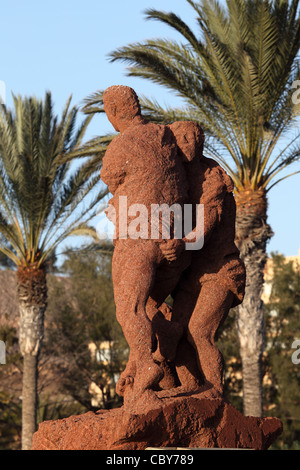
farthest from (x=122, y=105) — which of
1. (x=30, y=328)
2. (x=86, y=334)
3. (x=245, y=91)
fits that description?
(x=86, y=334)

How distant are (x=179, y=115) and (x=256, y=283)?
10.1 ft

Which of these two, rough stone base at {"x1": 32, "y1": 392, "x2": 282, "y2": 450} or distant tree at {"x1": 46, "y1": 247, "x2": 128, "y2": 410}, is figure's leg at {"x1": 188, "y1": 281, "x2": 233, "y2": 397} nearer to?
rough stone base at {"x1": 32, "y1": 392, "x2": 282, "y2": 450}

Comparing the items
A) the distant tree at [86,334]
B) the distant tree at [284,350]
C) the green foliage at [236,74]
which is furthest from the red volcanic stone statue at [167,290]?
the distant tree at [284,350]

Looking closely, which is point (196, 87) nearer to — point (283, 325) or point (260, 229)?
point (260, 229)

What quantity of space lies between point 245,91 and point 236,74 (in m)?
0.43

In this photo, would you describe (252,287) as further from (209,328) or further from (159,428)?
(159,428)

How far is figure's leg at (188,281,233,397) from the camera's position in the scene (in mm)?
5668

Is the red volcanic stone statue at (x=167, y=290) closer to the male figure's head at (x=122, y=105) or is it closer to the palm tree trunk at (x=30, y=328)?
the male figure's head at (x=122, y=105)

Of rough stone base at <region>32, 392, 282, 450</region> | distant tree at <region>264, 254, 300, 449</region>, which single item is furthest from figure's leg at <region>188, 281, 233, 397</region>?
distant tree at <region>264, 254, 300, 449</region>

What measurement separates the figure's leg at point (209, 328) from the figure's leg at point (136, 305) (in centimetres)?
61

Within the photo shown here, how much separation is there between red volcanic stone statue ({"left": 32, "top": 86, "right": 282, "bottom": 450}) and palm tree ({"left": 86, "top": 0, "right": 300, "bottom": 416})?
5567 mm

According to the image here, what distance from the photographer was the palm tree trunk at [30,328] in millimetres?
14102

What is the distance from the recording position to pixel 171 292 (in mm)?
6121

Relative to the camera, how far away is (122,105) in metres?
6.08
